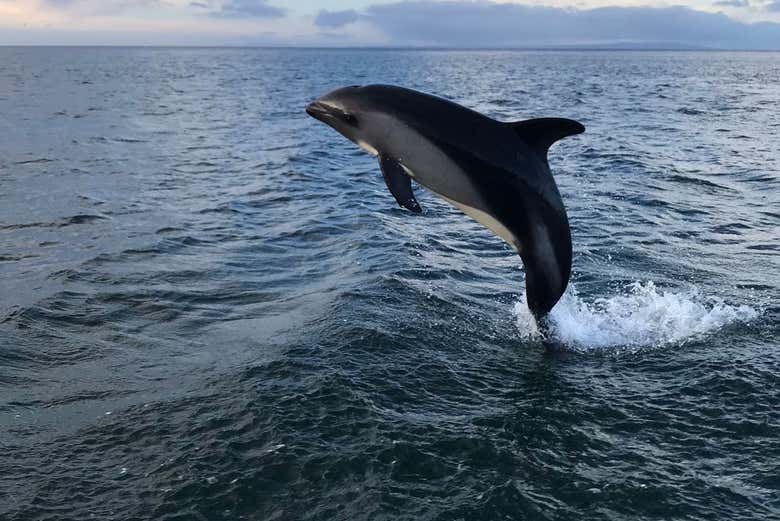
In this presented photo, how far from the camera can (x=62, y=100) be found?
5297 cm

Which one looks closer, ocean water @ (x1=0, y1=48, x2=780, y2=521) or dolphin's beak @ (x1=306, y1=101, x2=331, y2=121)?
ocean water @ (x1=0, y1=48, x2=780, y2=521)

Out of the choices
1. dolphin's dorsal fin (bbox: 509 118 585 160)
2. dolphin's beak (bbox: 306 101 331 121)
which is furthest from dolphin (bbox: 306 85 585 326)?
dolphin's beak (bbox: 306 101 331 121)

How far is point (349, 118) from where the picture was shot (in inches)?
340

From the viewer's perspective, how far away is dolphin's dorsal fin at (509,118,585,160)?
822 cm

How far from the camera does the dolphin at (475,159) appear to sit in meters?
8.25

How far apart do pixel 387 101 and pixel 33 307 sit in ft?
22.7

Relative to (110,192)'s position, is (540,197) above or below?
above

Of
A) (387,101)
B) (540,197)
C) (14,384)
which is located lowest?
(14,384)

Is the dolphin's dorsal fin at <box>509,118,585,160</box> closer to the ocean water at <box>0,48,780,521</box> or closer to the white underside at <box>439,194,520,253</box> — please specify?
the white underside at <box>439,194,520,253</box>

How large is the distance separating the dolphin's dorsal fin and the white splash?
8.95 ft

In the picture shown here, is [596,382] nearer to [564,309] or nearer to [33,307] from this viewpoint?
[564,309]

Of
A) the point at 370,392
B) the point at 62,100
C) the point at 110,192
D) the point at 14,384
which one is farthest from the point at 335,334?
the point at 62,100

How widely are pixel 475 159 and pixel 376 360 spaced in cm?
294

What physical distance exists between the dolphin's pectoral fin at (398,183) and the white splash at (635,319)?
10.3 ft
